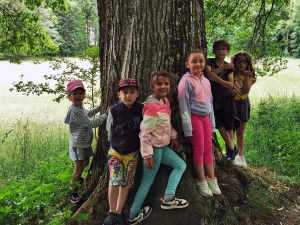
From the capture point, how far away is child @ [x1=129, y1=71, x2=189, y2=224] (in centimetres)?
280

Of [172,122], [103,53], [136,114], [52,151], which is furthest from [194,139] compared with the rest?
[52,151]

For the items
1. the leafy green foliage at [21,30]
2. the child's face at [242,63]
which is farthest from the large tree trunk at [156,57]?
the leafy green foliage at [21,30]

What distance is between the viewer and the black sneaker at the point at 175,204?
9.55 ft

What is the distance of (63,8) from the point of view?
26.8 feet

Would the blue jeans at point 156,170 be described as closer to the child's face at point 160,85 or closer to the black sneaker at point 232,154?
the child's face at point 160,85

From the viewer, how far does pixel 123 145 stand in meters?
2.89

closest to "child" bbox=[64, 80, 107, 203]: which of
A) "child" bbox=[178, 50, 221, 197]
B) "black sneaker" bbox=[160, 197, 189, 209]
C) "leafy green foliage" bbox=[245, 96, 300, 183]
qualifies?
"child" bbox=[178, 50, 221, 197]

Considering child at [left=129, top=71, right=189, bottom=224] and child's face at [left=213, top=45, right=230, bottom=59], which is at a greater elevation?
child's face at [left=213, top=45, right=230, bottom=59]

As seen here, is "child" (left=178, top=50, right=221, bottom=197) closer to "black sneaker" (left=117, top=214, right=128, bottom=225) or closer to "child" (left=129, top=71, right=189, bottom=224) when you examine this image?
"child" (left=129, top=71, right=189, bottom=224)

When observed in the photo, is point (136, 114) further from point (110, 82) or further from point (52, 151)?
point (52, 151)

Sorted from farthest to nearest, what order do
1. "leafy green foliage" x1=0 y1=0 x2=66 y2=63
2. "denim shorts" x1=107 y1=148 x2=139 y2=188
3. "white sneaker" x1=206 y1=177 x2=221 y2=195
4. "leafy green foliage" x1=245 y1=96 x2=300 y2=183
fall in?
"leafy green foliage" x1=0 y1=0 x2=66 y2=63
"leafy green foliage" x1=245 y1=96 x2=300 y2=183
"white sneaker" x1=206 y1=177 x2=221 y2=195
"denim shorts" x1=107 y1=148 x2=139 y2=188

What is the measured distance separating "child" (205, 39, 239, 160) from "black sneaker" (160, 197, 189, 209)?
4.54 feet

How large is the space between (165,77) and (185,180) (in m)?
1.15

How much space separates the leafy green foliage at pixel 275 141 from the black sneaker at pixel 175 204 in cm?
226
